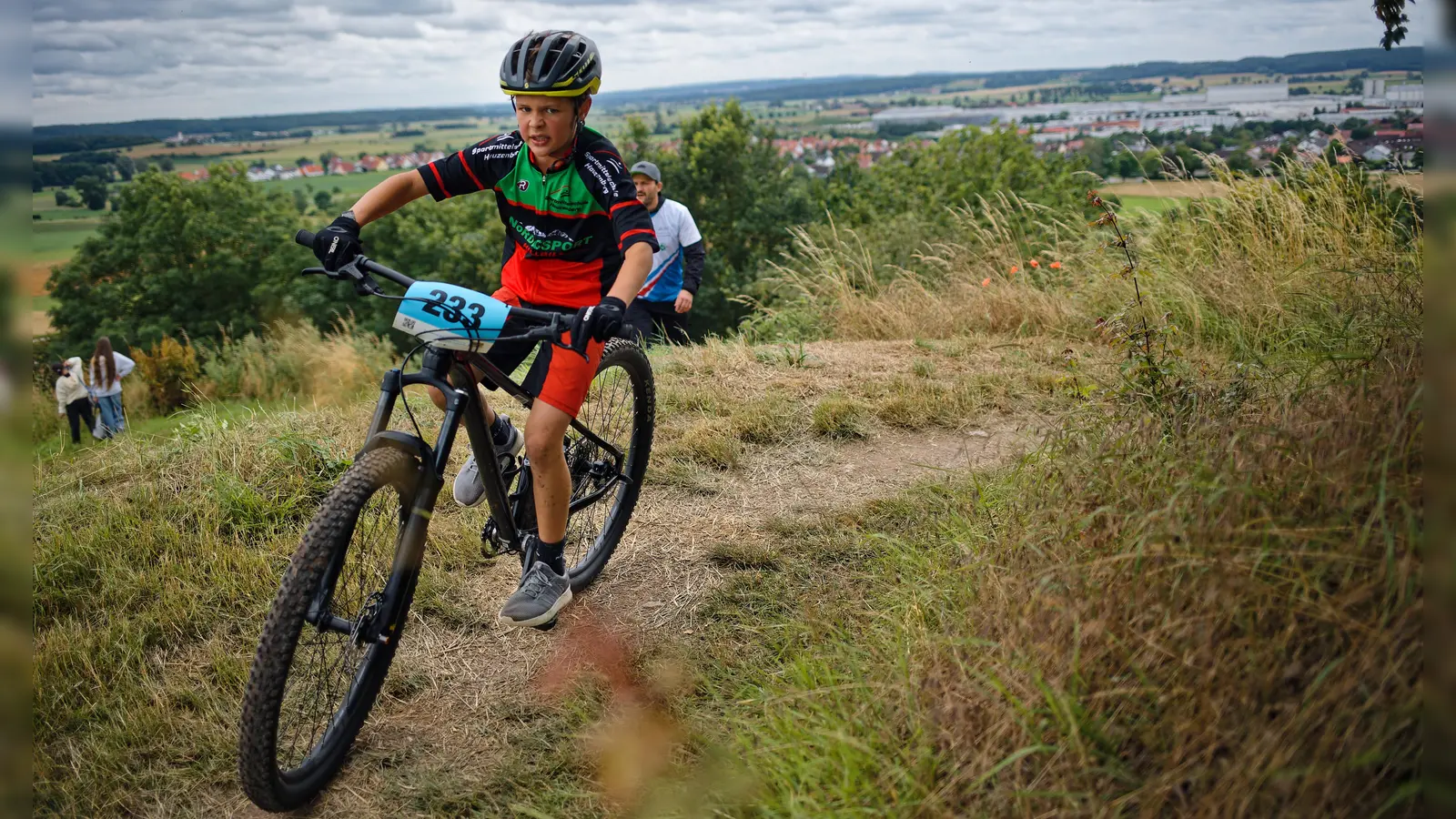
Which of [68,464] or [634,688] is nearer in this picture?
[634,688]

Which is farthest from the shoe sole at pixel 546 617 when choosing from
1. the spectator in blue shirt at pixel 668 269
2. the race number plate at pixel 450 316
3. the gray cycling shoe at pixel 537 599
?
the spectator in blue shirt at pixel 668 269

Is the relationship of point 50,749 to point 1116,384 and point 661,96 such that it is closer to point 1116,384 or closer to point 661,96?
point 1116,384

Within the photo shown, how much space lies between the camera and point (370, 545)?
129 inches

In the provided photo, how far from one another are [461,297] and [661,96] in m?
106

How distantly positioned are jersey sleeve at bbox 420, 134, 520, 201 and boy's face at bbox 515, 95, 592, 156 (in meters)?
0.16

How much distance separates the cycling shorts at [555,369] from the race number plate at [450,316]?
21cm

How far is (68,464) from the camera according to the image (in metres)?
5.00

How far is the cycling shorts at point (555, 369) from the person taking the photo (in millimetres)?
3312

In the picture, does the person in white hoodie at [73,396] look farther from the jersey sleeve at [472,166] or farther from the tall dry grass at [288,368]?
the jersey sleeve at [472,166]

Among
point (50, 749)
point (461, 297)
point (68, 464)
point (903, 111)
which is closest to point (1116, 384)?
point (461, 297)

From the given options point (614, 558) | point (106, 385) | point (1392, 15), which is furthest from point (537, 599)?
point (106, 385)

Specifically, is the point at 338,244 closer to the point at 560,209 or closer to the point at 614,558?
the point at 560,209

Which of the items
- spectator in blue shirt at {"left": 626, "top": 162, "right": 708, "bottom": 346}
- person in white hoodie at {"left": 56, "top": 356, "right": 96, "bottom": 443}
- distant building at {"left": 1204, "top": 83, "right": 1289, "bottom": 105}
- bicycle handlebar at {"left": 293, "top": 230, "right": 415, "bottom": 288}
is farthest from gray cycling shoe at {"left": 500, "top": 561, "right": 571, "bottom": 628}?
person in white hoodie at {"left": 56, "top": 356, "right": 96, "bottom": 443}

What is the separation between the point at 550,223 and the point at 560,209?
76 millimetres
